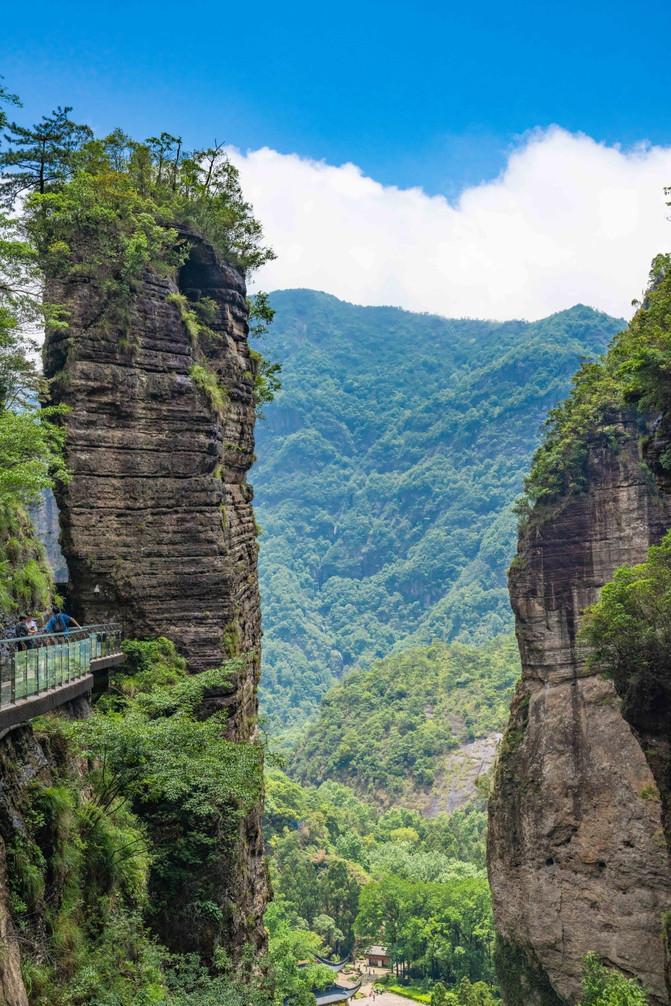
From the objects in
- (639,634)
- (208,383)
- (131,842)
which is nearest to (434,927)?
(639,634)

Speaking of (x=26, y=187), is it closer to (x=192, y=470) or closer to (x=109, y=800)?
(x=192, y=470)

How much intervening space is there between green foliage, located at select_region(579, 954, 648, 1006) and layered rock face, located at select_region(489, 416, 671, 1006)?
128cm

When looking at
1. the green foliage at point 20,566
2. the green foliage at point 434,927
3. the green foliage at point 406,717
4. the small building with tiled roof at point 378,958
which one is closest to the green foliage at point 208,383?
the green foliage at point 20,566

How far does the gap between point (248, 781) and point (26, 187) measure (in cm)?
1697

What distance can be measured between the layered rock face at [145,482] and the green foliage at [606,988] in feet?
45.4

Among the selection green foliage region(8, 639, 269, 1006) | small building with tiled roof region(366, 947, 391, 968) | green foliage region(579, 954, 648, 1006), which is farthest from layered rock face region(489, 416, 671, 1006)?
small building with tiled roof region(366, 947, 391, 968)

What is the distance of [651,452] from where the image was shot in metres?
24.1

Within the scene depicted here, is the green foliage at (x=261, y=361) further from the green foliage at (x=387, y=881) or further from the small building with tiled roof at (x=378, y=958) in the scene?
the small building with tiled roof at (x=378, y=958)

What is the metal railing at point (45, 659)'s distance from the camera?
43.2 ft

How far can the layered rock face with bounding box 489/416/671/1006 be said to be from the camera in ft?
107

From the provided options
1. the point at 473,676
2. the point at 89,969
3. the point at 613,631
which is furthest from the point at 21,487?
the point at 473,676

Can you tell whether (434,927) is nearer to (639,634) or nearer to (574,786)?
(574,786)

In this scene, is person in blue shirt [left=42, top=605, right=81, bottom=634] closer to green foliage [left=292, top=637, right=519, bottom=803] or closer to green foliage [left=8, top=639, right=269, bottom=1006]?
green foliage [left=8, top=639, right=269, bottom=1006]

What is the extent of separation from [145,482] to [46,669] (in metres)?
8.83
